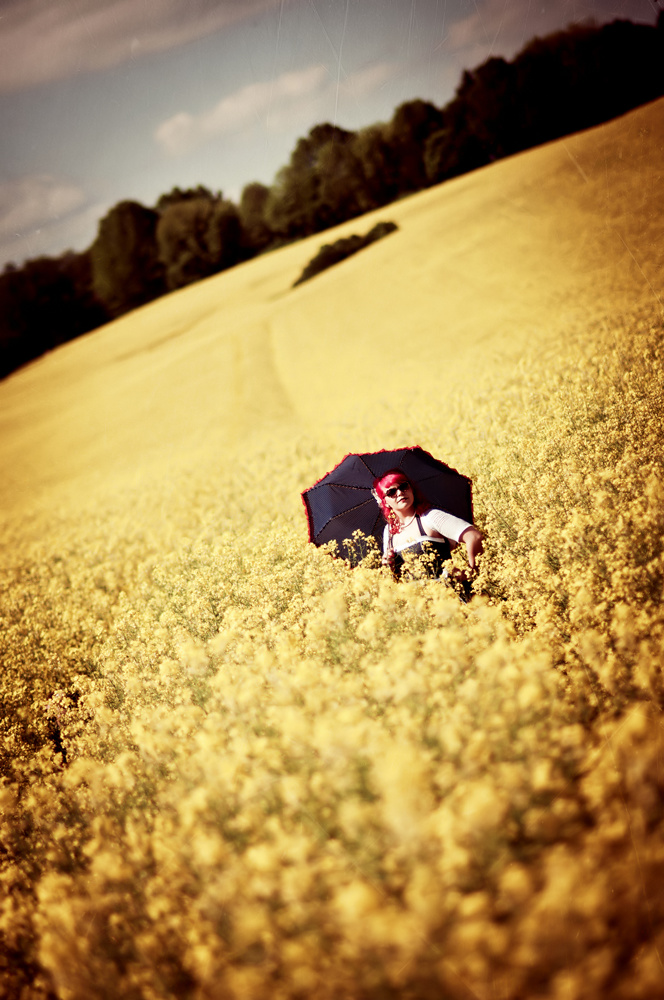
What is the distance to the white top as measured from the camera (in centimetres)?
409

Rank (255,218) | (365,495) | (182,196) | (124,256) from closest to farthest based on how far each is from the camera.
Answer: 1. (365,495)
2. (124,256)
3. (255,218)
4. (182,196)

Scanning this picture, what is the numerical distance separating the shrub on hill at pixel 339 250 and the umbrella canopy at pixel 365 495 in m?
26.1

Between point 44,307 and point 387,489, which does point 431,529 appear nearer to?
point 387,489

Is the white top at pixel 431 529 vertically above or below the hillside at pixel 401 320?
below

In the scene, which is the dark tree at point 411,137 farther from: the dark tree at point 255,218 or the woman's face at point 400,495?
the woman's face at point 400,495

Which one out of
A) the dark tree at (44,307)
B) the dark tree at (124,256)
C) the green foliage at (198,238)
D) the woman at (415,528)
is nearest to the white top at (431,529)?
the woman at (415,528)

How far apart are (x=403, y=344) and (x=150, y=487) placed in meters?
8.62

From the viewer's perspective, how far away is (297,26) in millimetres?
7168

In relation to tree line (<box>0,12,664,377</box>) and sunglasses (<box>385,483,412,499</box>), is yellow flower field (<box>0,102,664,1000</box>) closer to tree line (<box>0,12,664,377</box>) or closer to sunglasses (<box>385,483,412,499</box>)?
sunglasses (<box>385,483,412,499</box>)

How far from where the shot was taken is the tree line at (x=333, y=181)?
18.3m

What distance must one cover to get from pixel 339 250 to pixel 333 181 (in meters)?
11.0

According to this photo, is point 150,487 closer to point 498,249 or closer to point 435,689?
point 435,689

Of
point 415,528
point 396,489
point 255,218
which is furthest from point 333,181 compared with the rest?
point 415,528

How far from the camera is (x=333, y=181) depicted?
35.6 metres
